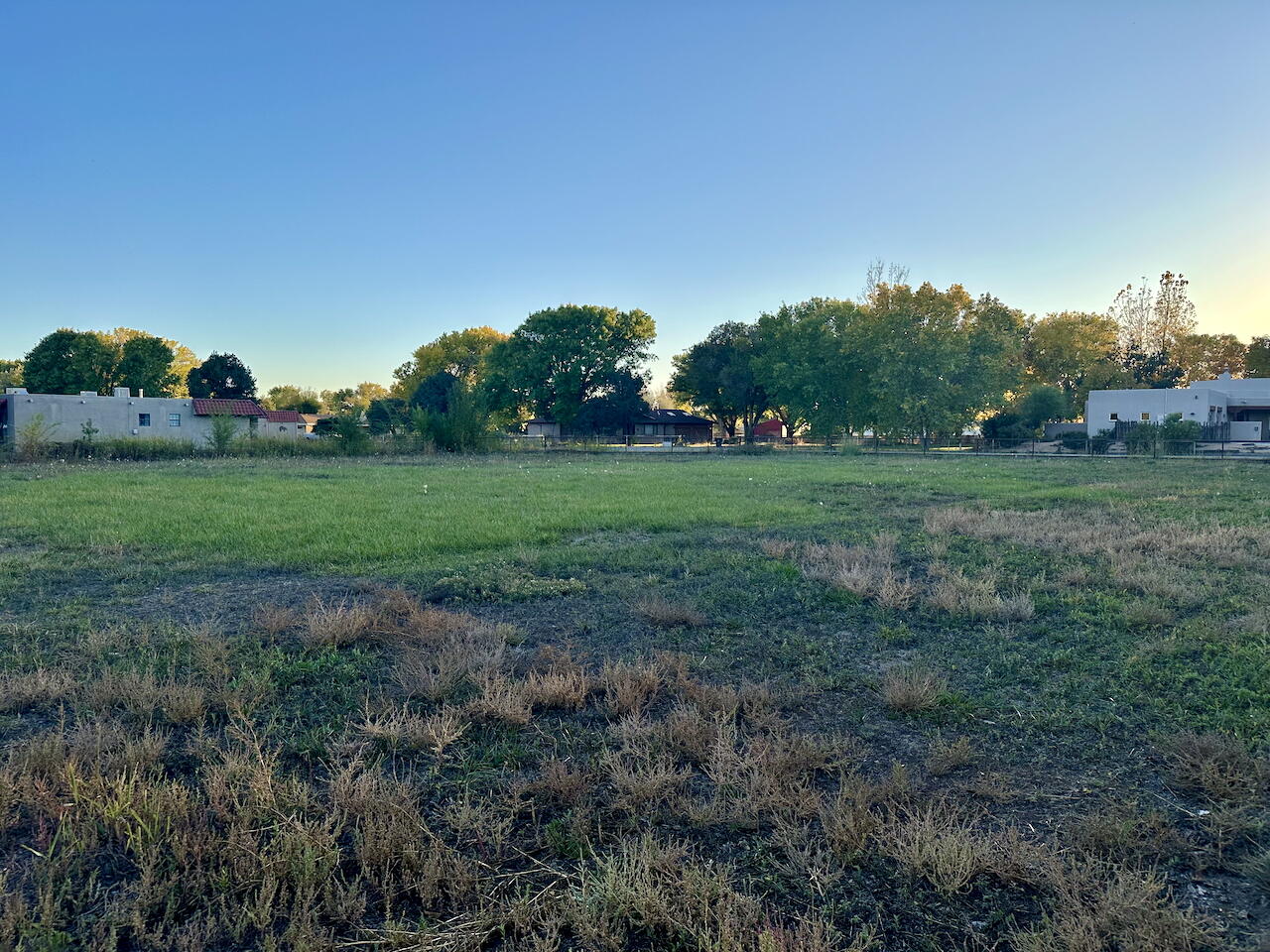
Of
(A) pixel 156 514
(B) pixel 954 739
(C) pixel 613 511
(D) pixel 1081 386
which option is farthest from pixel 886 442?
(B) pixel 954 739

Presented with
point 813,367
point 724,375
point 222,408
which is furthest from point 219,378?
point 813,367

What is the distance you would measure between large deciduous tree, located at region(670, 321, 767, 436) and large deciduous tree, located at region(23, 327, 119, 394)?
55.6 m

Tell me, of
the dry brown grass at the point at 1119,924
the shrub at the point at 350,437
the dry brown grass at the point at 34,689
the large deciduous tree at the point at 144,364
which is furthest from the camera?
the large deciduous tree at the point at 144,364

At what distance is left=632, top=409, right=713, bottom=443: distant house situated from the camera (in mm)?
77375

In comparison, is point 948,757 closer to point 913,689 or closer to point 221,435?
point 913,689

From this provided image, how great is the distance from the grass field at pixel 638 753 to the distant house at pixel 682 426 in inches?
2705

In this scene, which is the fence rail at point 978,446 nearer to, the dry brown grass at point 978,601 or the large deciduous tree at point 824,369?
the large deciduous tree at point 824,369

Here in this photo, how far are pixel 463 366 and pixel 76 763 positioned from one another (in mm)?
92115

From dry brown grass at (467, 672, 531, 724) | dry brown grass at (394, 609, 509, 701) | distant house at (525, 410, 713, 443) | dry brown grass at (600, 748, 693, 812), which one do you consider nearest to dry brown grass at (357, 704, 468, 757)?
dry brown grass at (467, 672, 531, 724)

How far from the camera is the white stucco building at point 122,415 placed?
45.3 m

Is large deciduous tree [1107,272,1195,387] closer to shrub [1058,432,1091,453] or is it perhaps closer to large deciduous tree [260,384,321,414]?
shrub [1058,432,1091,453]

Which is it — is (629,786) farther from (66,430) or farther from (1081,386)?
(1081,386)

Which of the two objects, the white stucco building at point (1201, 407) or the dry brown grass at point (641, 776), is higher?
the white stucco building at point (1201, 407)

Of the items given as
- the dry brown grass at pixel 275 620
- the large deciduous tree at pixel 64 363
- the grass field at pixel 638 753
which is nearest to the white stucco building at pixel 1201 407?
the grass field at pixel 638 753
